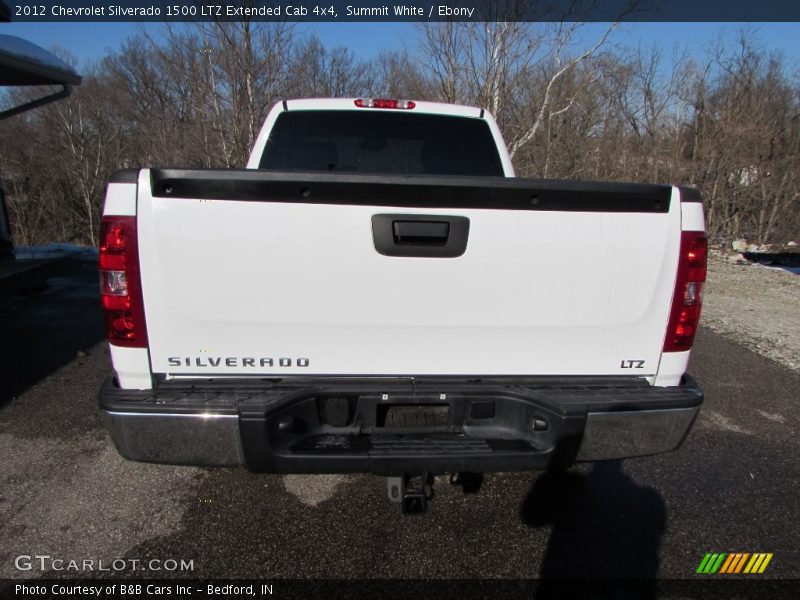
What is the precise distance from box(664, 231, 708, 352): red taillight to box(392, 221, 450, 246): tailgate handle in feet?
3.16

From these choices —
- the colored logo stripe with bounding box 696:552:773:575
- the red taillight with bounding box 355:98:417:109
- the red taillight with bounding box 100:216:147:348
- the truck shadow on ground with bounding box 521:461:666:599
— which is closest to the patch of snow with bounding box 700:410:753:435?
the truck shadow on ground with bounding box 521:461:666:599

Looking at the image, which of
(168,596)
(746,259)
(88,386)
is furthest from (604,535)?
(746,259)

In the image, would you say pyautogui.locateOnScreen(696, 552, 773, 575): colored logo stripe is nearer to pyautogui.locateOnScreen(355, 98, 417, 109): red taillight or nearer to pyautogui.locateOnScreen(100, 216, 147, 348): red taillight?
pyautogui.locateOnScreen(100, 216, 147, 348): red taillight

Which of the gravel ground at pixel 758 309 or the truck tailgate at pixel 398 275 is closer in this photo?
the truck tailgate at pixel 398 275

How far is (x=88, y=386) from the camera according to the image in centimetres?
413

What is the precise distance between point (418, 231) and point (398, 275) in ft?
0.61

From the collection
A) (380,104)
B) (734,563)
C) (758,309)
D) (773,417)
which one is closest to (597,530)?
(734,563)

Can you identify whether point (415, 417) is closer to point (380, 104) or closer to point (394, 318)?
point (394, 318)

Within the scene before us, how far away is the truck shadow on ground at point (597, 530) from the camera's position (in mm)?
2127

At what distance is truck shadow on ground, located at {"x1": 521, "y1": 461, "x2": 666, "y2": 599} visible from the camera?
213cm

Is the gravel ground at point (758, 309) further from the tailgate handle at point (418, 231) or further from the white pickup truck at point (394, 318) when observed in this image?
the tailgate handle at point (418, 231)

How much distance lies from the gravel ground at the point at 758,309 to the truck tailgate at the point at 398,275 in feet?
14.4

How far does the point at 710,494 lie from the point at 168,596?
2.86 metres

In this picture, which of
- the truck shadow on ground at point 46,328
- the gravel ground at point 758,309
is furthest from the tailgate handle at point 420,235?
the gravel ground at point 758,309
